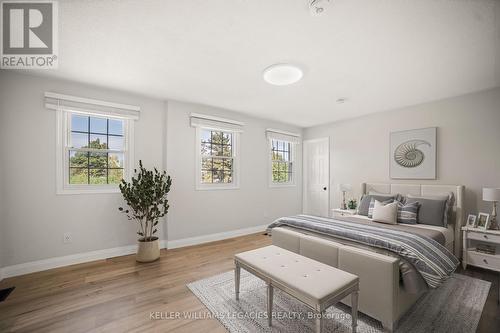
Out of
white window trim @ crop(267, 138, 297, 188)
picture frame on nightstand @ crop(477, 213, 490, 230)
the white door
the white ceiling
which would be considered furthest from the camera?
the white door

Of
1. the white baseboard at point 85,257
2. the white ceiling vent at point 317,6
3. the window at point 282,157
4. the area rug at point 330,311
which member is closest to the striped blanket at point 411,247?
the area rug at point 330,311

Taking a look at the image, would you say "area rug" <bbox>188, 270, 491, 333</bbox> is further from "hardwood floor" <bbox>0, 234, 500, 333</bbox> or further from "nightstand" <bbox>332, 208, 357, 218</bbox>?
"nightstand" <bbox>332, 208, 357, 218</bbox>

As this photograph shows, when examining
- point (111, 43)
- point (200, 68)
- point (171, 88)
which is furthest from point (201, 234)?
point (111, 43)

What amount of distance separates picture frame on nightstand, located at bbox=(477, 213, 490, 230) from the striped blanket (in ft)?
3.85

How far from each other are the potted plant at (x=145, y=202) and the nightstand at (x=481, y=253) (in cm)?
415

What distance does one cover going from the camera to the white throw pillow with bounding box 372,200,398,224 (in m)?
2.95

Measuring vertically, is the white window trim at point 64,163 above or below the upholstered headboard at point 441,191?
above

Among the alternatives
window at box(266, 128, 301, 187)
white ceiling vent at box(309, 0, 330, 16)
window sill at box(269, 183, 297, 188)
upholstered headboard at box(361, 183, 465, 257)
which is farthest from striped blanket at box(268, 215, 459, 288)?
window at box(266, 128, 301, 187)

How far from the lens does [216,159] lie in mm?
4102

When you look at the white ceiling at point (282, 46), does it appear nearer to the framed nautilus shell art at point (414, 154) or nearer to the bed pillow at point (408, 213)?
the framed nautilus shell art at point (414, 154)

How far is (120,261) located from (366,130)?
483 centimetres

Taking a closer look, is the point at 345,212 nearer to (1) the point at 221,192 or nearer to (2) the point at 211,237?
(1) the point at 221,192

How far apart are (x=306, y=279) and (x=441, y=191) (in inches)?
118

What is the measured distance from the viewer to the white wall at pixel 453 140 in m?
2.95
